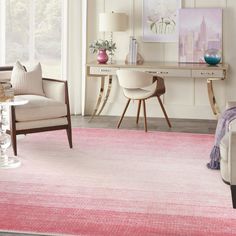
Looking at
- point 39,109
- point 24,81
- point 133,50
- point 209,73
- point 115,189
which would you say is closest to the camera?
point 115,189

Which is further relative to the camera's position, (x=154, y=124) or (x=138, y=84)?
(x=154, y=124)

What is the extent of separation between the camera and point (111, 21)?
669 centimetres

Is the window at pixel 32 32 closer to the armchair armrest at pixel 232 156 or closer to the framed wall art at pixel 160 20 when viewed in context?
the framed wall art at pixel 160 20

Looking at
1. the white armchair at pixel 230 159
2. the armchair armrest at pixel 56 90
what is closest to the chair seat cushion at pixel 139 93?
the armchair armrest at pixel 56 90

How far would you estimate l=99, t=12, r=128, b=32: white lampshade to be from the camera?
6680 mm

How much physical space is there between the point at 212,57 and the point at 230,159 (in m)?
3.01

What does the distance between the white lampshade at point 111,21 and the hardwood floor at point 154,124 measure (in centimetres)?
123

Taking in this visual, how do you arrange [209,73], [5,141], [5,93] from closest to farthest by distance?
[5,93] < [5,141] < [209,73]

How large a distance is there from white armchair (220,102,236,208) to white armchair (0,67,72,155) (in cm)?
178

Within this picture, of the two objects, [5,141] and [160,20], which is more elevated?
[160,20]

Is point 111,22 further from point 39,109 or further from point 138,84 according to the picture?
point 39,109

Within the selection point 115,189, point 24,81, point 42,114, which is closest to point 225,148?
point 115,189

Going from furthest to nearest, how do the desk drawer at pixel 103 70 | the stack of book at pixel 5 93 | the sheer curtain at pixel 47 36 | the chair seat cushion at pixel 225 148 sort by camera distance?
the sheer curtain at pixel 47 36, the desk drawer at pixel 103 70, the stack of book at pixel 5 93, the chair seat cushion at pixel 225 148

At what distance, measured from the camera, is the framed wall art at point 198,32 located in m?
6.89
